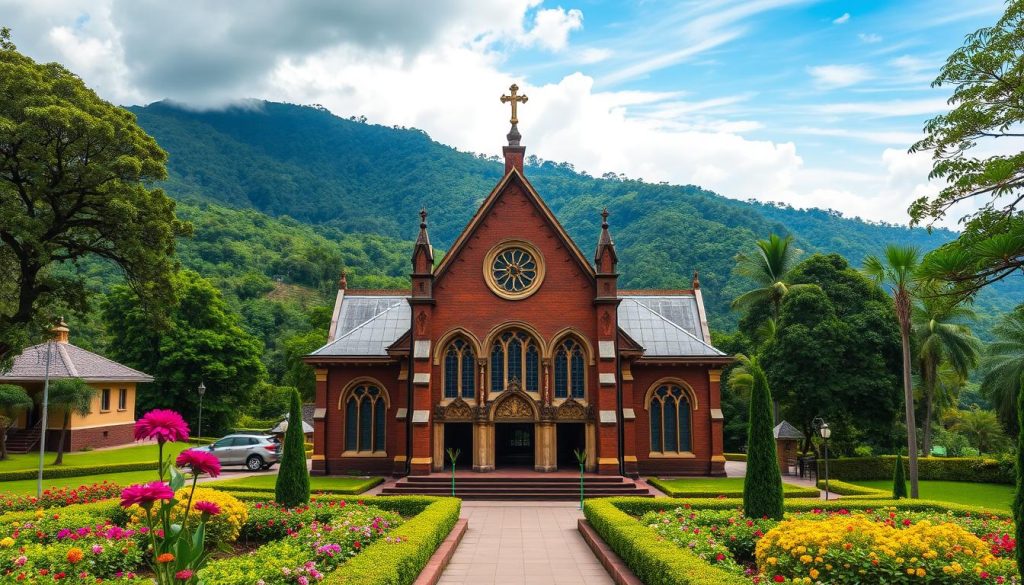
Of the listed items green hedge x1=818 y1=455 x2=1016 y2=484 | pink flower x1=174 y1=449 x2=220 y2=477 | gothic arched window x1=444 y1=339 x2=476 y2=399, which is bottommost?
green hedge x1=818 y1=455 x2=1016 y2=484

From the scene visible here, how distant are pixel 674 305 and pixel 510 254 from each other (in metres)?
11.1

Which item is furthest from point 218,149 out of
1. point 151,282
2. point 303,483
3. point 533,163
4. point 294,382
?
point 303,483

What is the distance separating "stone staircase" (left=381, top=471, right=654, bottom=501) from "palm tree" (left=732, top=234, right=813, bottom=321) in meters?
27.5

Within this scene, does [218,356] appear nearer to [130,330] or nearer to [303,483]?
[130,330]

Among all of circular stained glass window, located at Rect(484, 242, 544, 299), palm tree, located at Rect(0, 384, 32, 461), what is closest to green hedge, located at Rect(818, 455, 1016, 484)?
circular stained glass window, located at Rect(484, 242, 544, 299)

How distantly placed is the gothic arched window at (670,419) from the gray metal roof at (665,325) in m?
1.64

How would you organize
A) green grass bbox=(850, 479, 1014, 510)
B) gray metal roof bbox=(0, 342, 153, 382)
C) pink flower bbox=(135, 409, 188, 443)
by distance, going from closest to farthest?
1. pink flower bbox=(135, 409, 188, 443)
2. green grass bbox=(850, 479, 1014, 510)
3. gray metal roof bbox=(0, 342, 153, 382)

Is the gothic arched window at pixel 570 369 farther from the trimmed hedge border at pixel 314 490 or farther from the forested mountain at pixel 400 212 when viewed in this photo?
the forested mountain at pixel 400 212

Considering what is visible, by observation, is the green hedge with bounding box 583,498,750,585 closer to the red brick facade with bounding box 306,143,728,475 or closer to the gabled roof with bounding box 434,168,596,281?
the red brick facade with bounding box 306,143,728,475

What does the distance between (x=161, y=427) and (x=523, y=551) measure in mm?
10541

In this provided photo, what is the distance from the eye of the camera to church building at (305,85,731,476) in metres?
26.4

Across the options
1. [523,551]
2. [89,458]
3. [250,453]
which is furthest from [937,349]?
[89,458]

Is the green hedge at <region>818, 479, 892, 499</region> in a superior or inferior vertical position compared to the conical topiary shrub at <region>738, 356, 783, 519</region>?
inferior

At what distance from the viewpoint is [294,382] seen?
5669cm
